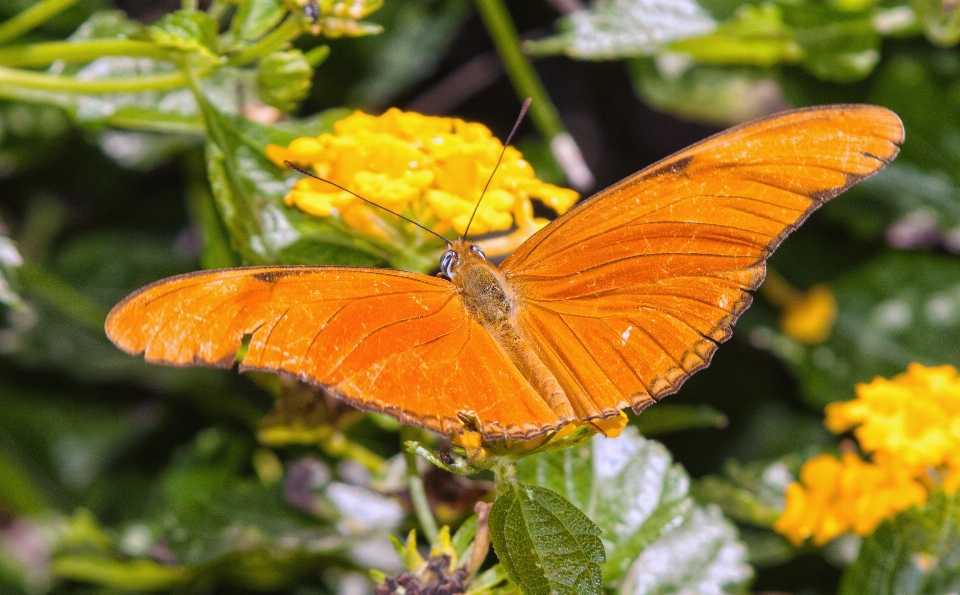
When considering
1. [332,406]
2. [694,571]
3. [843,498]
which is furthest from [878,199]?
[332,406]

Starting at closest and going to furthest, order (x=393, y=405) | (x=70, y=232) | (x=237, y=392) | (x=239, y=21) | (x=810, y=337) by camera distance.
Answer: (x=393, y=405), (x=239, y=21), (x=237, y=392), (x=810, y=337), (x=70, y=232)

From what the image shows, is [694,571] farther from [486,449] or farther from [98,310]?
[98,310]

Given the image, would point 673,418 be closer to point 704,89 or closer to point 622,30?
point 622,30

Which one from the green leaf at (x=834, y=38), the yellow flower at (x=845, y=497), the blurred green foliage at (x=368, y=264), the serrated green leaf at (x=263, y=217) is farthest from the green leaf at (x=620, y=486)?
the green leaf at (x=834, y=38)

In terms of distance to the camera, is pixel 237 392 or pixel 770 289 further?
pixel 770 289

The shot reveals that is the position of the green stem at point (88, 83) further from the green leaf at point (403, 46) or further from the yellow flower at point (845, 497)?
the yellow flower at point (845, 497)
